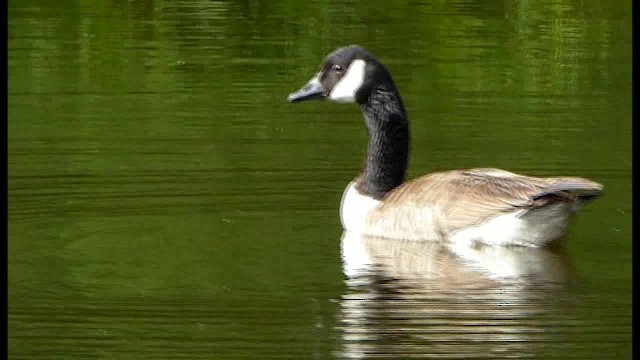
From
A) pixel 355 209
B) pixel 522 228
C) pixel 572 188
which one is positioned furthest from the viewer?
pixel 355 209

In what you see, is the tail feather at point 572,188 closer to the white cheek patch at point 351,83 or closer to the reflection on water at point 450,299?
the reflection on water at point 450,299

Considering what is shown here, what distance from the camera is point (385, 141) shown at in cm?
1508

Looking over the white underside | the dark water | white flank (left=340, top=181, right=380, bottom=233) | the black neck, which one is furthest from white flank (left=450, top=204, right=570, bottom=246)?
the black neck

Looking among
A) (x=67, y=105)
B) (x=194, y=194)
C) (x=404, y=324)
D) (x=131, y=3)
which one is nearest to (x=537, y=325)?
(x=404, y=324)

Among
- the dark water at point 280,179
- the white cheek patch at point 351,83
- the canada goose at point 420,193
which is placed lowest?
the dark water at point 280,179

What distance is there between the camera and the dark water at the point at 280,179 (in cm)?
1145

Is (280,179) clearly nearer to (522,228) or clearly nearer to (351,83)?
(351,83)

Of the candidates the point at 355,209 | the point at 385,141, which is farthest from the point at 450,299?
the point at 385,141

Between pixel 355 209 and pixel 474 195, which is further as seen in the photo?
pixel 355 209

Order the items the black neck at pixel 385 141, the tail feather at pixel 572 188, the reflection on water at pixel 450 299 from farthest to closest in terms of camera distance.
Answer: the black neck at pixel 385 141, the tail feather at pixel 572 188, the reflection on water at pixel 450 299

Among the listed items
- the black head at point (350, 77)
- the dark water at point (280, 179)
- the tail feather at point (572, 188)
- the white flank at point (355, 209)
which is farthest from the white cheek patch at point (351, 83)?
the tail feather at point (572, 188)

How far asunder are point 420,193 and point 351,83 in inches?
46.0

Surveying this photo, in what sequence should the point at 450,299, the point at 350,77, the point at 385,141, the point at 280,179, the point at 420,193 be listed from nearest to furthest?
1. the point at 450,299
2. the point at 420,193
3. the point at 350,77
4. the point at 385,141
5. the point at 280,179

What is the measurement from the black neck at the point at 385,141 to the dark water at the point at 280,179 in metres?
0.41
